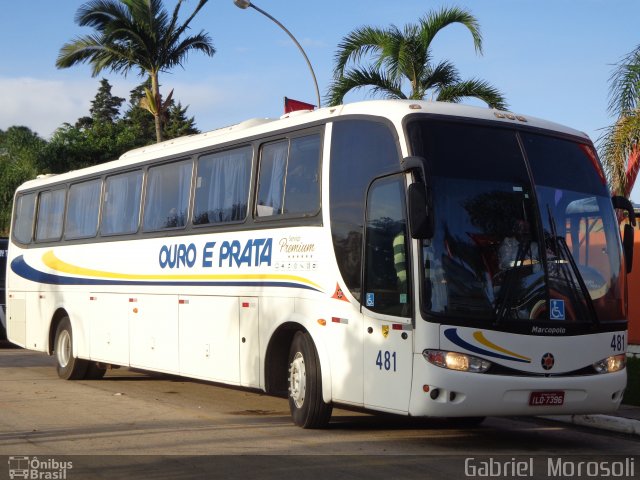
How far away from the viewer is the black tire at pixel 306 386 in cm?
1080

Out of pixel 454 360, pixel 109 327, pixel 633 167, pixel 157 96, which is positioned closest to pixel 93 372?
pixel 109 327

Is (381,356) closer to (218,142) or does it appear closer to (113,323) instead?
(218,142)

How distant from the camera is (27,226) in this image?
19.6 meters

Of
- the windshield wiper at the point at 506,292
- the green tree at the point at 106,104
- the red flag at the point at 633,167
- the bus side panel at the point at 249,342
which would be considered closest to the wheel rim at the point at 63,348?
the bus side panel at the point at 249,342

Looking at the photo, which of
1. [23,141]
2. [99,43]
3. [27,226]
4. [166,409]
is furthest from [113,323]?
[23,141]

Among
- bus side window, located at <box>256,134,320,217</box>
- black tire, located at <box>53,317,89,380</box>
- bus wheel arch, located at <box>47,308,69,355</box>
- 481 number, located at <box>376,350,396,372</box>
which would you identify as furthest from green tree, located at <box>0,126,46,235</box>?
481 number, located at <box>376,350,396,372</box>

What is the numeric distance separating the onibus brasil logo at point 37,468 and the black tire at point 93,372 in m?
8.26

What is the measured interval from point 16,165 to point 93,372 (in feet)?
128

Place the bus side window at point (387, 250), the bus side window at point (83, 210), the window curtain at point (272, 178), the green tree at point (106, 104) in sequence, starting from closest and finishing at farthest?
the bus side window at point (387, 250)
the window curtain at point (272, 178)
the bus side window at point (83, 210)
the green tree at point (106, 104)

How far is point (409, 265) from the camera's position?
9602mm

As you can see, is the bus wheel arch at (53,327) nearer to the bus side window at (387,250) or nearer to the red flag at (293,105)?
the red flag at (293,105)

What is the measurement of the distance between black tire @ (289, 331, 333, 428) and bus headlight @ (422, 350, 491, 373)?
5.79 ft

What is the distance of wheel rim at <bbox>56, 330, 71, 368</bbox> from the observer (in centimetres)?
1736

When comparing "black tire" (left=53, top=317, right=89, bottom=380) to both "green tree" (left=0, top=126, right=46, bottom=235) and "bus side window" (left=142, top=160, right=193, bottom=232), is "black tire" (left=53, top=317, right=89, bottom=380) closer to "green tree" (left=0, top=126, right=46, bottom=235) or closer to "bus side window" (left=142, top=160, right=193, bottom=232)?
"bus side window" (left=142, top=160, right=193, bottom=232)
